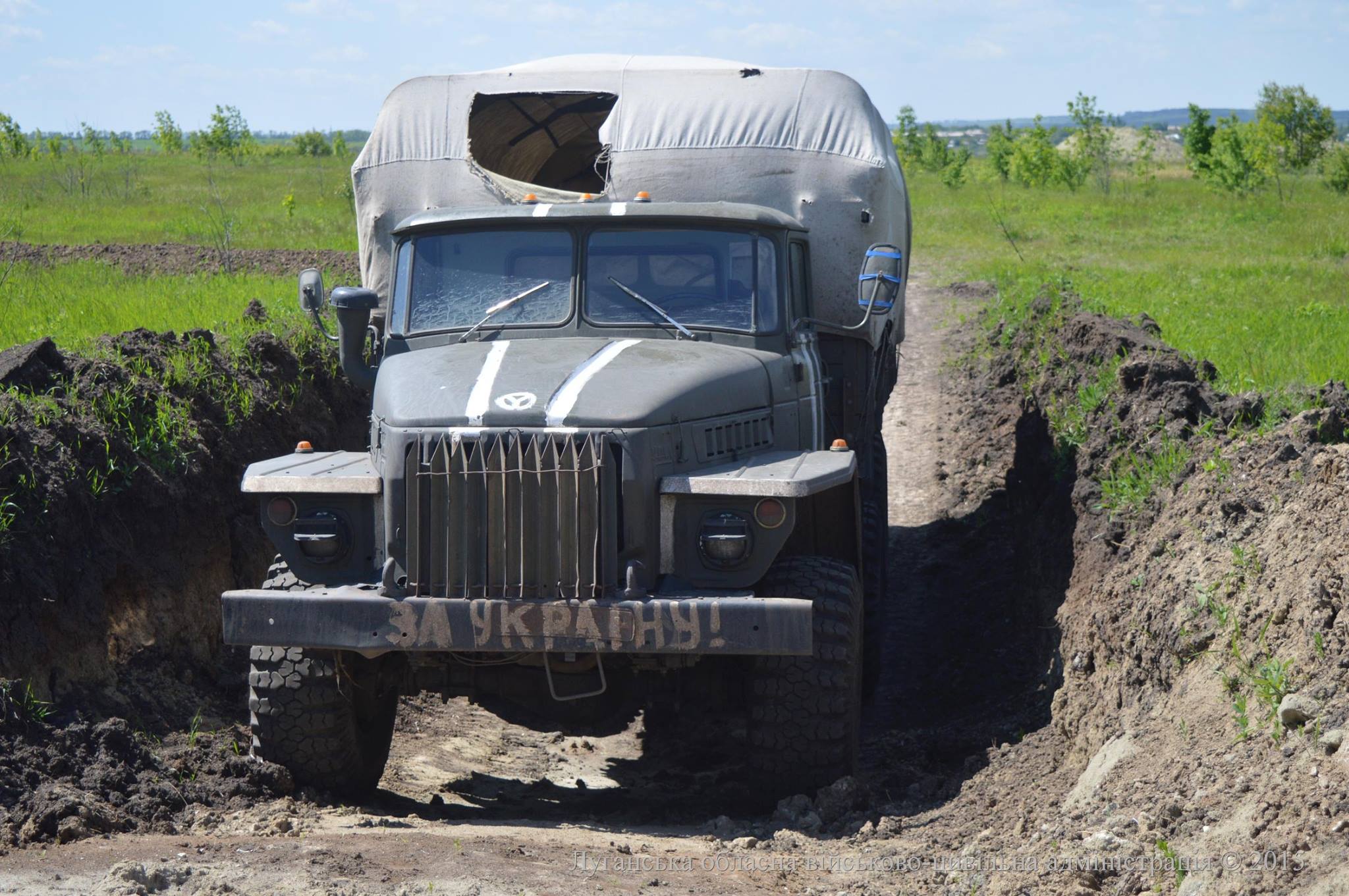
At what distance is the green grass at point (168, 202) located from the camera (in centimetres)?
2388

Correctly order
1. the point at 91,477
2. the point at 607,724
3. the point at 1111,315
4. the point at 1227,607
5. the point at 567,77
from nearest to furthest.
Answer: the point at 1227,607, the point at 607,724, the point at 91,477, the point at 567,77, the point at 1111,315

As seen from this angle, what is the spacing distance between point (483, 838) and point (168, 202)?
30.2m

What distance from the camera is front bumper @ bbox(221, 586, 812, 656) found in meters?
4.98

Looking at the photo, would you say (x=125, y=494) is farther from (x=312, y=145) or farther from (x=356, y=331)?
(x=312, y=145)

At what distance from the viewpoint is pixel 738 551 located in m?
5.29

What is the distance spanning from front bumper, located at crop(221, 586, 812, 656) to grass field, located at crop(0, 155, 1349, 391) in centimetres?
469

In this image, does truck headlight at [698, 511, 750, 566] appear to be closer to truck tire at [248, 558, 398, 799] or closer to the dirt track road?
the dirt track road

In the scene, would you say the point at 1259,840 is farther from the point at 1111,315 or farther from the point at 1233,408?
the point at 1111,315

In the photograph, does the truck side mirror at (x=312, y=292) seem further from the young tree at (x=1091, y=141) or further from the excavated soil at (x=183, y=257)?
the young tree at (x=1091, y=141)

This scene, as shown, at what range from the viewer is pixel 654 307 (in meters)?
6.34

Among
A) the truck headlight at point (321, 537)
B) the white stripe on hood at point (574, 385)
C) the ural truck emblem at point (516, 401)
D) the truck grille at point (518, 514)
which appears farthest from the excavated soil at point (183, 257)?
the truck grille at point (518, 514)

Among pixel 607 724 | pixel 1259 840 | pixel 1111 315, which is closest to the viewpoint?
pixel 1259 840

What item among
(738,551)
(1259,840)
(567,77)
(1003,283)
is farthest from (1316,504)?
(1003,283)

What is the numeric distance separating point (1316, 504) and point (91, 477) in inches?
216
